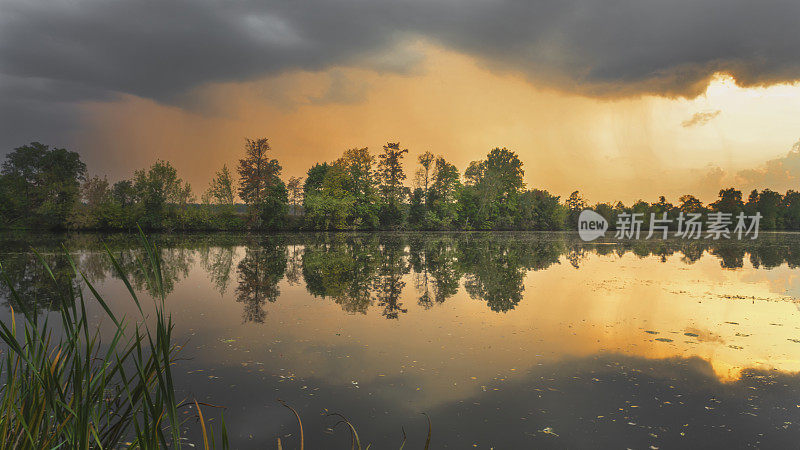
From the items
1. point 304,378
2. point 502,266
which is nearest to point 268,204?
point 502,266

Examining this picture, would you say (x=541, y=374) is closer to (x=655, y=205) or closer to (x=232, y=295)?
(x=232, y=295)

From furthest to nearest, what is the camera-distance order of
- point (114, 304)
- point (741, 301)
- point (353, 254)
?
1. point (353, 254)
2. point (741, 301)
3. point (114, 304)

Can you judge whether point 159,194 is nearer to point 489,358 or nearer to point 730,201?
point 489,358

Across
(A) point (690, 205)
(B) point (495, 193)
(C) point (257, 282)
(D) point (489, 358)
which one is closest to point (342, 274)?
(C) point (257, 282)

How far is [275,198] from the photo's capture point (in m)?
54.8

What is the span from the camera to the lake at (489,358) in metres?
5.36

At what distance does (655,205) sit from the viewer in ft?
327

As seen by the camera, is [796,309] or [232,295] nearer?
[796,309]

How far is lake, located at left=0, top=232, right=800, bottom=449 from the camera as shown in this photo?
536 cm

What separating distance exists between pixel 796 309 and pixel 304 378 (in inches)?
579

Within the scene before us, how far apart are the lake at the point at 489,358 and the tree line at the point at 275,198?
40.7 m

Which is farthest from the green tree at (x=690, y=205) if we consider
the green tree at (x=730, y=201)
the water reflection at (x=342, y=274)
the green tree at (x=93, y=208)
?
the green tree at (x=93, y=208)

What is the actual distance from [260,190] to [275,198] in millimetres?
2766

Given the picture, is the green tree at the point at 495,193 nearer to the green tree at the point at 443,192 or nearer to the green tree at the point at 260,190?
the green tree at the point at 443,192
